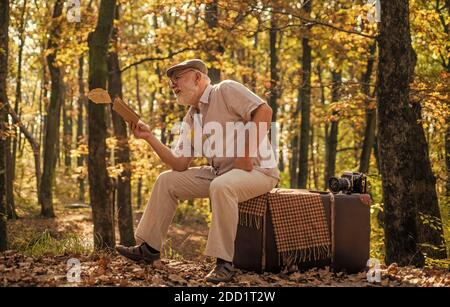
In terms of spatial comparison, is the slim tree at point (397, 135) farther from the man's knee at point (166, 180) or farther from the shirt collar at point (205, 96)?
the man's knee at point (166, 180)

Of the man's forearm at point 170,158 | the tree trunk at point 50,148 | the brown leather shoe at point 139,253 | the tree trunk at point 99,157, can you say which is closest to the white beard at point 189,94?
the man's forearm at point 170,158

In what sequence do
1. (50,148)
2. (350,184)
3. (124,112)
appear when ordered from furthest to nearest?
(50,148)
(350,184)
(124,112)

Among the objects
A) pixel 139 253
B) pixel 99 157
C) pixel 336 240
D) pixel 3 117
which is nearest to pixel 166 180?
pixel 139 253

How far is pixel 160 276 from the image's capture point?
498 cm

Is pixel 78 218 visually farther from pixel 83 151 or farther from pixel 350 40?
pixel 350 40

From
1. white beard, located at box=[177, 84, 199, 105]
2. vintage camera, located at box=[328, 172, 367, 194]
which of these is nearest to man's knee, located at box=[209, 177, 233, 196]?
white beard, located at box=[177, 84, 199, 105]

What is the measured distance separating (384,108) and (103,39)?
5.11 meters

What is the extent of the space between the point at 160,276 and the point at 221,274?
57cm

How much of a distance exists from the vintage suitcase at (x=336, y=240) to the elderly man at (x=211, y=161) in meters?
0.49

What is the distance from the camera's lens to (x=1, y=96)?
768 cm

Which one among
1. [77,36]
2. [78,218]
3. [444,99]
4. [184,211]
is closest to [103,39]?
[77,36]

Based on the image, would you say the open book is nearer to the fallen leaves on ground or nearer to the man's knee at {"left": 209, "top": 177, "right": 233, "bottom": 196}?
the man's knee at {"left": 209, "top": 177, "right": 233, "bottom": 196}

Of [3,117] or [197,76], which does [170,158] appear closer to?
[197,76]

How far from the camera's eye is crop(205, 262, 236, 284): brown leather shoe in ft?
15.6
